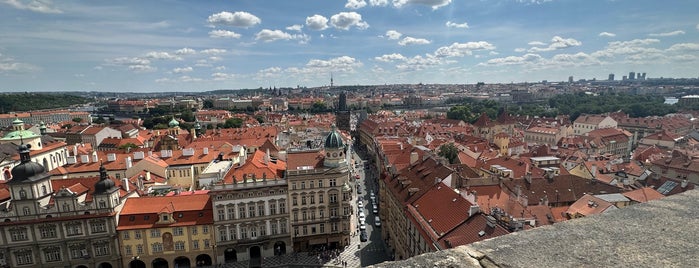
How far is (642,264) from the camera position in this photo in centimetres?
A: 456

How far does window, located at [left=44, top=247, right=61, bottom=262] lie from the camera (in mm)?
33562

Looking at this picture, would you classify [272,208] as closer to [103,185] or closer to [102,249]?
[103,185]

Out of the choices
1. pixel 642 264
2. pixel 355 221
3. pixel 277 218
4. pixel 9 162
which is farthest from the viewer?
→ pixel 9 162

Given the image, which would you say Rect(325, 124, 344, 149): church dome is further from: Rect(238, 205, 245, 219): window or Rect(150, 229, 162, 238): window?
Rect(150, 229, 162, 238): window

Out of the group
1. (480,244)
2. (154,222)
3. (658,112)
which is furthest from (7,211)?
(658,112)

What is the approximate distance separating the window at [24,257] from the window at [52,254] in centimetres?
125

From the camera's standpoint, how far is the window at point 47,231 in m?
33.1

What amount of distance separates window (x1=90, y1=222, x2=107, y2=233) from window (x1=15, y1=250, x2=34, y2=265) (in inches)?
222

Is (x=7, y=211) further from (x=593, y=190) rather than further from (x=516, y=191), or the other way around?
(x=593, y=190)

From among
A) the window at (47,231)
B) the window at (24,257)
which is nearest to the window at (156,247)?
the window at (47,231)

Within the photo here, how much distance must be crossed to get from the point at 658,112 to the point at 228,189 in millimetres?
175673

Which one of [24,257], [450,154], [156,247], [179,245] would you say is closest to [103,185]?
[156,247]

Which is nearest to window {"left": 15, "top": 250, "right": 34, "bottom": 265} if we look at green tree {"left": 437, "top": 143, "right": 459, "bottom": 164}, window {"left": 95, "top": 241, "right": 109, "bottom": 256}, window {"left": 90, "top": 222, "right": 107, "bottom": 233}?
window {"left": 95, "top": 241, "right": 109, "bottom": 256}

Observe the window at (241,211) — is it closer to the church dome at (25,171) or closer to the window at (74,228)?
the window at (74,228)
